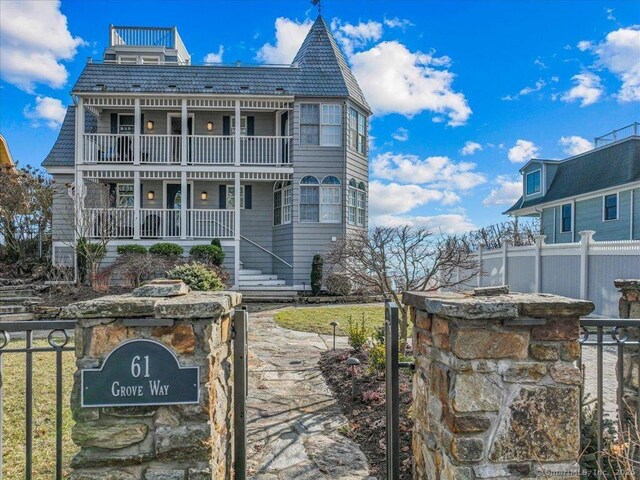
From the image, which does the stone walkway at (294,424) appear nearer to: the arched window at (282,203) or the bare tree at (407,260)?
the bare tree at (407,260)

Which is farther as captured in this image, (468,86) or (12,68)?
(468,86)

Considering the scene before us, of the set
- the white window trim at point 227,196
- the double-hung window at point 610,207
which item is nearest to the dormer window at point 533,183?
the double-hung window at point 610,207

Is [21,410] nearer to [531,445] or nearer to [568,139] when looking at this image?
[531,445]

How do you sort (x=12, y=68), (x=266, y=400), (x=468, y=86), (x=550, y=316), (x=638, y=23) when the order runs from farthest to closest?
(x=468, y=86), (x=12, y=68), (x=638, y=23), (x=266, y=400), (x=550, y=316)

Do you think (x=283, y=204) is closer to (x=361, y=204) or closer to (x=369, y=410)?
(x=361, y=204)

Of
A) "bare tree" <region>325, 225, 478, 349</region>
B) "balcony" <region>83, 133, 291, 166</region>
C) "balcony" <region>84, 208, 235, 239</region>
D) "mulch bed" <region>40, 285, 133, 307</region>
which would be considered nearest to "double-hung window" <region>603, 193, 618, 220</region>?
"balcony" <region>83, 133, 291, 166</region>

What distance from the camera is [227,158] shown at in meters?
14.4

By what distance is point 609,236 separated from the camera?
1697 cm

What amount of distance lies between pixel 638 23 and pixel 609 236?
10.5 metres

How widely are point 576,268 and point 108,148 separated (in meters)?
15.2

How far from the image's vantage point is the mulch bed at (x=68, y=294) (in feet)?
33.8

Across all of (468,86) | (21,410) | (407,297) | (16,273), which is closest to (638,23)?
(468,86)

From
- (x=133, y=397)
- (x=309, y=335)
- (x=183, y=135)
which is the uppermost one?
(x=183, y=135)

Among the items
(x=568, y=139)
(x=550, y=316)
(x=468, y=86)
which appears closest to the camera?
(x=550, y=316)
